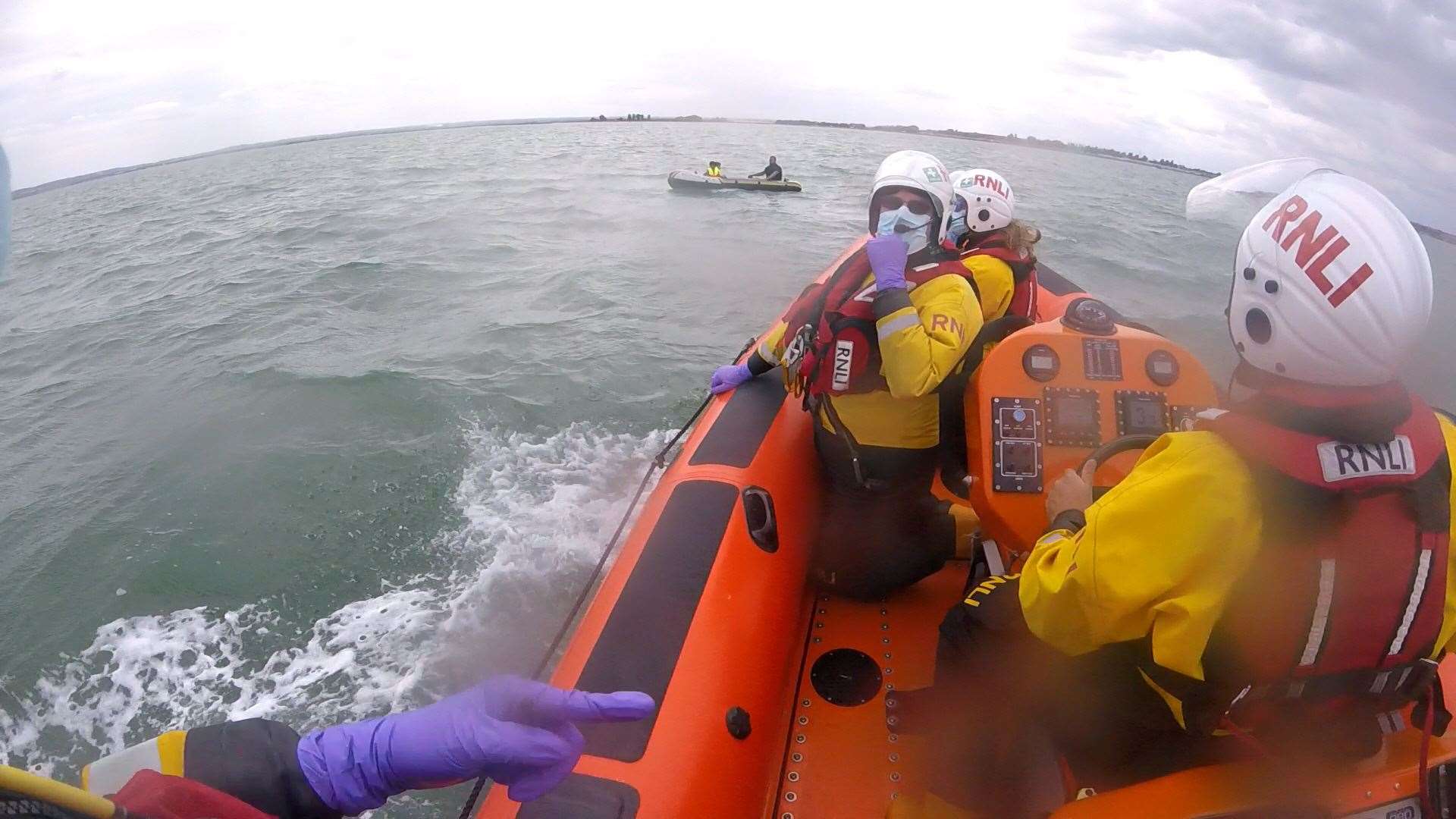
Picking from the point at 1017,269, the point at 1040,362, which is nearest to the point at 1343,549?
the point at 1040,362

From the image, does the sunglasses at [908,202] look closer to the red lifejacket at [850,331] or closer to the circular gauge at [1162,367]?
the red lifejacket at [850,331]

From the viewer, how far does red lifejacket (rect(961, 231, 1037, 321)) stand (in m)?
2.88

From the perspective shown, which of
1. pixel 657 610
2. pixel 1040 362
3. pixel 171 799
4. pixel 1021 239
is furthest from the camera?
pixel 1021 239

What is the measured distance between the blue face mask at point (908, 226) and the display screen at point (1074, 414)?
77 cm

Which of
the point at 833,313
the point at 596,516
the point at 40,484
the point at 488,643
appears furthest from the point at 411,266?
the point at 833,313

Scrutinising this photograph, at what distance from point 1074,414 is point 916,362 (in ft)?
1.63

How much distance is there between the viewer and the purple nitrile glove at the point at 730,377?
3.55 meters

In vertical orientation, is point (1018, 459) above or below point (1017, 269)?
below

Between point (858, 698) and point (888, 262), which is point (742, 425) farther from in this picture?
point (858, 698)

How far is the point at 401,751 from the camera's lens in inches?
57.6

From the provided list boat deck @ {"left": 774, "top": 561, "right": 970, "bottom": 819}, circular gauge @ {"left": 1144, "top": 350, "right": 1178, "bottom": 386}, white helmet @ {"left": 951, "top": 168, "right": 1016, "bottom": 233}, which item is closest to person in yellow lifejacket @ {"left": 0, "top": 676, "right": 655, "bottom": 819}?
boat deck @ {"left": 774, "top": 561, "right": 970, "bottom": 819}

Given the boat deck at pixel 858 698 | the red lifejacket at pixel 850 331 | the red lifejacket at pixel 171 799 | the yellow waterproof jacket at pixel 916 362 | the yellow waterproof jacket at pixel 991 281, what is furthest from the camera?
the yellow waterproof jacket at pixel 991 281

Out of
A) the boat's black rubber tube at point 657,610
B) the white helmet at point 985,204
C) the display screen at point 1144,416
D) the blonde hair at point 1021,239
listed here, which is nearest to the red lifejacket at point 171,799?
the boat's black rubber tube at point 657,610

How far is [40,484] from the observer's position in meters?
4.75
